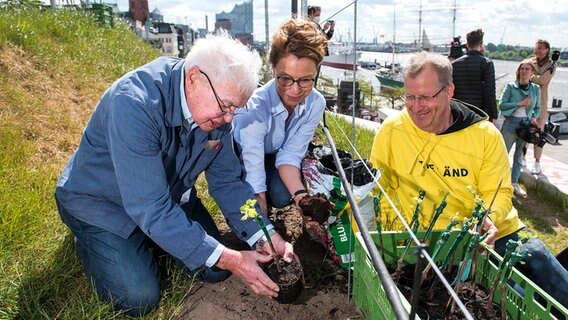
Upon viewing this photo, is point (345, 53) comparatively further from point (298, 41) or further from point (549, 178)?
point (549, 178)

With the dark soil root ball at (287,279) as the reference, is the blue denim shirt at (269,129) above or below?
above

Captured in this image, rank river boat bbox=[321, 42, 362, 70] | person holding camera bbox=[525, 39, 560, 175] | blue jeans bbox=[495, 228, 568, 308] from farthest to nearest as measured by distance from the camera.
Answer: person holding camera bbox=[525, 39, 560, 175], river boat bbox=[321, 42, 362, 70], blue jeans bbox=[495, 228, 568, 308]

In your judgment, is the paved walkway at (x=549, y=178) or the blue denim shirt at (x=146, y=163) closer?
the blue denim shirt at (x=146, y=163)

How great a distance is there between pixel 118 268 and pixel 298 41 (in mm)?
1269

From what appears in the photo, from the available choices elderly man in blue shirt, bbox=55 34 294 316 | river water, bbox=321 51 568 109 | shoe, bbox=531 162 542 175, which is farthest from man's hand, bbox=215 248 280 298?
shoe, bbox=531 162 542 175

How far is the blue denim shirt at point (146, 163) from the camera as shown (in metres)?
1.58

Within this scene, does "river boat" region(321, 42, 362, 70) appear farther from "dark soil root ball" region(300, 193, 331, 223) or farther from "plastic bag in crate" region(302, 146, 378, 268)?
"dark soil root ball" region(300, 193, 331, 223)

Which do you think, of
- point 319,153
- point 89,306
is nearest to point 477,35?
point 319,153

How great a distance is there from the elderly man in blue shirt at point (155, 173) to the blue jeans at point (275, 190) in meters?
0.39

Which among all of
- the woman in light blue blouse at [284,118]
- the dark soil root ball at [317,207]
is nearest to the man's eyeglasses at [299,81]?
the woman in light blue blouse at [284,118]

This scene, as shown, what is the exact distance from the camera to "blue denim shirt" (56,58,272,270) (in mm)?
1578

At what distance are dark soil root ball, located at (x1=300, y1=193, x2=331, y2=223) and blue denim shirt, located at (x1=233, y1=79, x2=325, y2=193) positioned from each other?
0.36 meters

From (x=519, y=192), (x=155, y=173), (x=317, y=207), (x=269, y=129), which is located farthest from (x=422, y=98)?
(x=519, y=192)

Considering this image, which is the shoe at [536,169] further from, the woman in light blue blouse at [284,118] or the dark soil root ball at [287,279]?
the dark soil root ball at [287,279]
